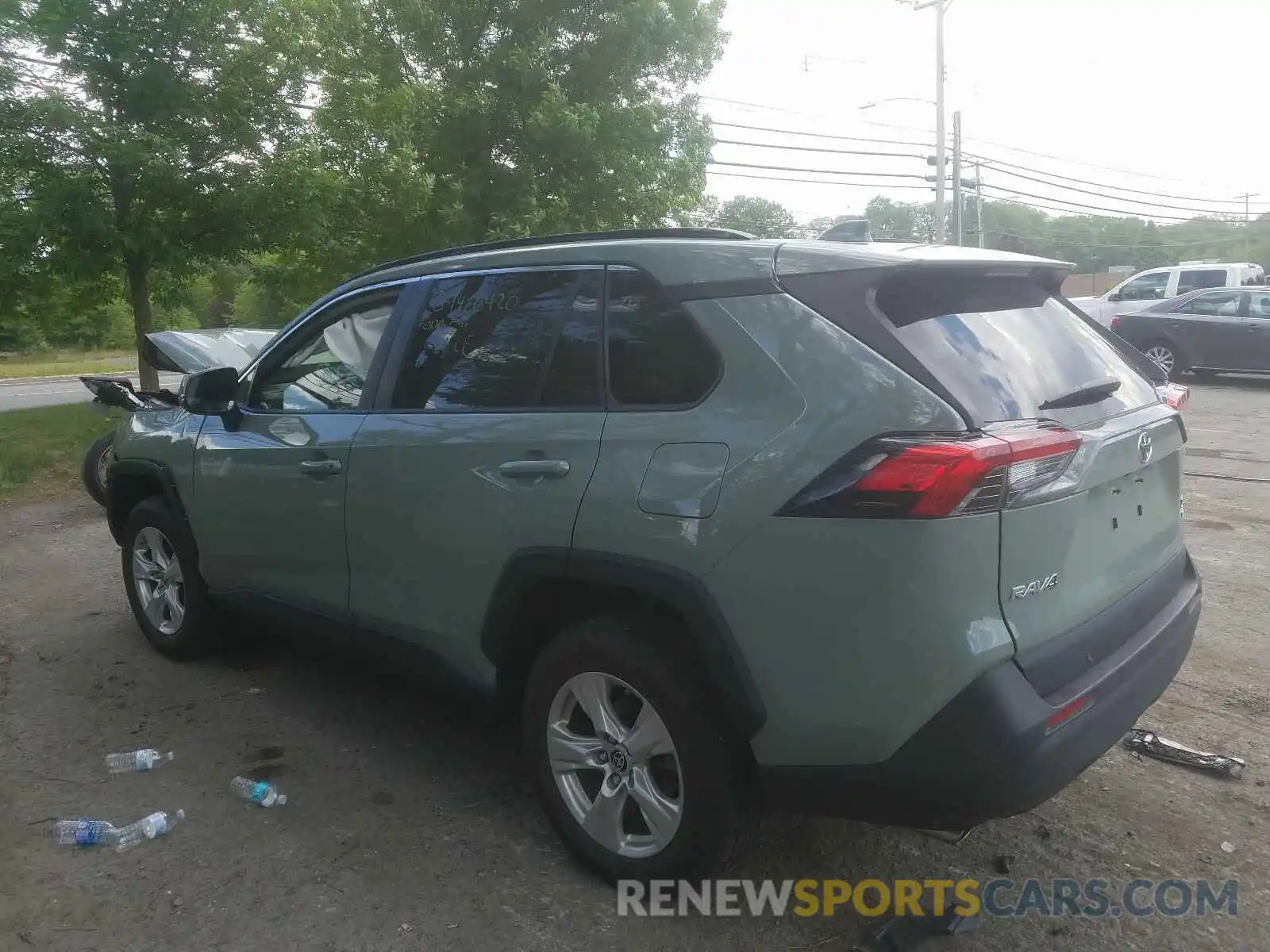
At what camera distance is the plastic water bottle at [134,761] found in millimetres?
3633

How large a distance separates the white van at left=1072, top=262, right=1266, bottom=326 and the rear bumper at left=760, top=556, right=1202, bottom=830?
61.6 ft

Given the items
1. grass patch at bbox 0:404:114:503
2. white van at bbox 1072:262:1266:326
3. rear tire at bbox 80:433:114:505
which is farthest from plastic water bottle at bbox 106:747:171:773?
white van at bbox 1072:262:1266:326

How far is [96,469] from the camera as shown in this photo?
8.31 metres

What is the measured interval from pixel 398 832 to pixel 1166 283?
20.7 metres

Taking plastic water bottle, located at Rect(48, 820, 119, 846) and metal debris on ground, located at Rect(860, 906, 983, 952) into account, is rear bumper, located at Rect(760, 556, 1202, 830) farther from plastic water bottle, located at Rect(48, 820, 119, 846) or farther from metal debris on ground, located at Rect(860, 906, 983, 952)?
plastic water bottle, located at Rect(48, 820, 119, 846)

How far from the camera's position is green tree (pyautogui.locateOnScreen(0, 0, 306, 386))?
28.6 feet

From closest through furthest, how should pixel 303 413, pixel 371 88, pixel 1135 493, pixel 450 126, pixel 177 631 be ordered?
pixel 1135 493
pixel 303 413
pixel 177 631
pixel 371 88
pixel 450 126

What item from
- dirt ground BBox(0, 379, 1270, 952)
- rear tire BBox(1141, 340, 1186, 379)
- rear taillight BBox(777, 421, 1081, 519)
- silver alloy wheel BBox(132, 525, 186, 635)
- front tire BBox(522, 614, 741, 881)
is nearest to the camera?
rear taillight BBox(777, 421, 1081, 519)

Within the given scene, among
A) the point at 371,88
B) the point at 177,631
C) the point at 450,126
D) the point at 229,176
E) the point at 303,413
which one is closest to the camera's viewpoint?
the point at 303,413

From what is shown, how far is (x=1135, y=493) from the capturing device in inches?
107

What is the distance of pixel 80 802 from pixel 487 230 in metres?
10.6

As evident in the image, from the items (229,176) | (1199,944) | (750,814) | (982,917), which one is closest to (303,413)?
(750,814)

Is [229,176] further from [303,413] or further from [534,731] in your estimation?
[534,731]

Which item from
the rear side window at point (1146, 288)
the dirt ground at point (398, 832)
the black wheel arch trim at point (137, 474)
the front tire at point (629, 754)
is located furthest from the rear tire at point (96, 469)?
the rear side window at point (1146, 288)
